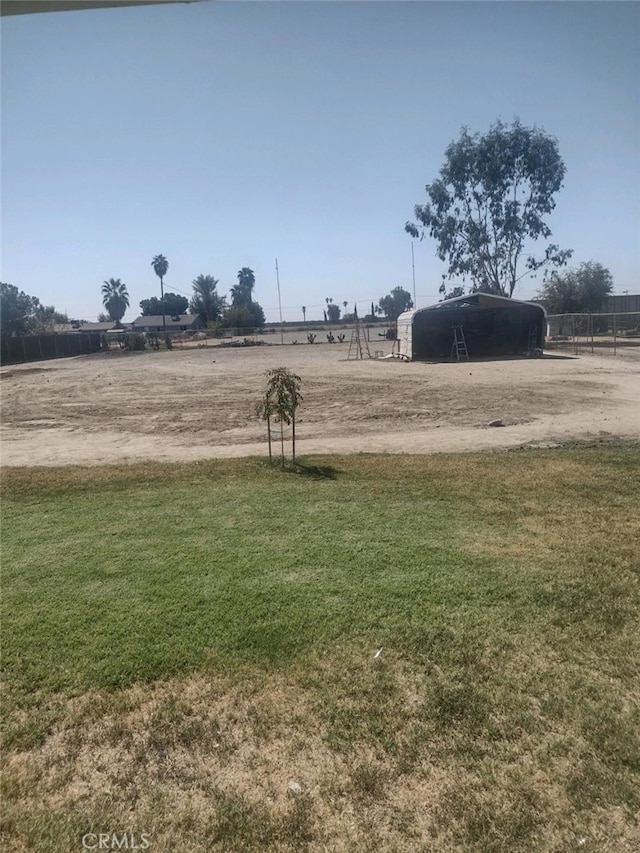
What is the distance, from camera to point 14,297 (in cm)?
6066

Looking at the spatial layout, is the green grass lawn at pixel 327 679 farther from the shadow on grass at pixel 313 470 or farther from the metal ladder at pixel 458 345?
the metal ladder at pixel 458 345

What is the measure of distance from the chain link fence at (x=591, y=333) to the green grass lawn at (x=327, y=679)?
94.1 ft

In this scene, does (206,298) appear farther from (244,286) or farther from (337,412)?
(337,412)

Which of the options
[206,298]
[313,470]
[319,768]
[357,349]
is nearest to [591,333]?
[357,349]

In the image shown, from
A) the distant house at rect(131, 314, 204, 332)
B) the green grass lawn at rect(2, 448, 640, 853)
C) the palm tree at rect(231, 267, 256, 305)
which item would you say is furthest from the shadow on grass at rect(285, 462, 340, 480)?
the palm tree at rect(231, 267, 256, 305)

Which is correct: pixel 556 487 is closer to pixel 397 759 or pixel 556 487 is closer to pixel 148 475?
pixel 397 759

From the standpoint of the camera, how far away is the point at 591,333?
31.8 m

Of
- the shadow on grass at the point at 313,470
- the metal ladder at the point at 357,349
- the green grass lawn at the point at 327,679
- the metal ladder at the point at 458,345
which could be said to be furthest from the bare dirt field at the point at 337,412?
the metal ladder at the point at 357,349

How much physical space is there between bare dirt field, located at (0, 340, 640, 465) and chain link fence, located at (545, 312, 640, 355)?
938 cm

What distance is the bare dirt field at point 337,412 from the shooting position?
930 centimetres

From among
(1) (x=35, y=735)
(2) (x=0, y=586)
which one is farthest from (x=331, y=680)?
(2) (x=0, y=586)

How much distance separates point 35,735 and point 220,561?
1.89m

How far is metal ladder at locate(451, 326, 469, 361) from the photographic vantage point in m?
27.4

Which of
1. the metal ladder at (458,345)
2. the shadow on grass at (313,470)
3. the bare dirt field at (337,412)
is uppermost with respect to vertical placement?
the metal ladder at (458,345)
